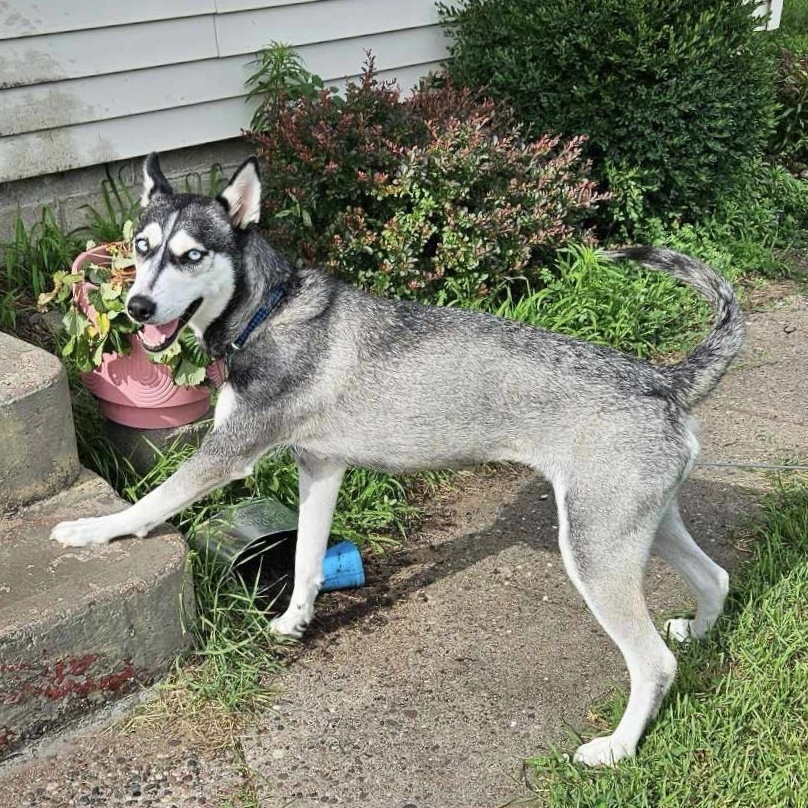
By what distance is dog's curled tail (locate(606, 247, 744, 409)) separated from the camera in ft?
12.0

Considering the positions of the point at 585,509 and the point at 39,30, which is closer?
the point at 585,509

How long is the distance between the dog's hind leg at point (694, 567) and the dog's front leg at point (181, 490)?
1534mm

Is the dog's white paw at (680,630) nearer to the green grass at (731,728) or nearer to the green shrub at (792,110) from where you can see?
the green grass at (731,728)

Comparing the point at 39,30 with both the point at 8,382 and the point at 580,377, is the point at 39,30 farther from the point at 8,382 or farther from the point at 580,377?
the point at 580,377

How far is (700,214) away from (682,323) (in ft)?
4.14

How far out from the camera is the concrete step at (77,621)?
347 centimetres

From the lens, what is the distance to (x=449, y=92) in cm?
664

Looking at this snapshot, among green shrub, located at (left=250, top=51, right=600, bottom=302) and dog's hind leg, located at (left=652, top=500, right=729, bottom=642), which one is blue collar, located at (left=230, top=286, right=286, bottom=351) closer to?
dog's hind leg, located at (left=652, top=500, right=729, bottom=642)

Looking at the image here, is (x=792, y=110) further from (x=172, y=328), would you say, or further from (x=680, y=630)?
(x=172, y=328)

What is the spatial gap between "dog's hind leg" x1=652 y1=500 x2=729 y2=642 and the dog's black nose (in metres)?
1.98

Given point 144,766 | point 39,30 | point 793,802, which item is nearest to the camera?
point 793,802

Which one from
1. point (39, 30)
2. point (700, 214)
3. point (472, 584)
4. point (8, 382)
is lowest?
point (472, 584)

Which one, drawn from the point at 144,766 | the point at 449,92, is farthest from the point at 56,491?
the point at 449,92

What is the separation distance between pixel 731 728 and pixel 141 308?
2.46 metres
